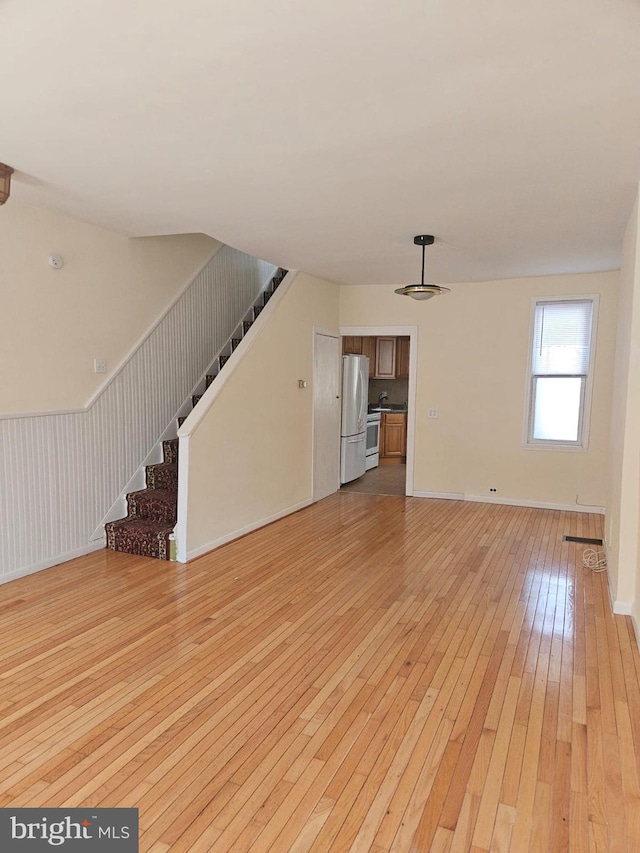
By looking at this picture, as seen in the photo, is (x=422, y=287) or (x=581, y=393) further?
(x=581, y=393)

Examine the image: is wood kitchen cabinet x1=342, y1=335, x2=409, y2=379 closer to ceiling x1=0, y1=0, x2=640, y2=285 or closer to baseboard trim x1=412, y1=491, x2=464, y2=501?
baseboard trim x1=412, y1=491, x2=464, y2=501

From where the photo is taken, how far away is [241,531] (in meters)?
5.05

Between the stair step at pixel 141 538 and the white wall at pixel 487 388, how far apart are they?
11.3 ft

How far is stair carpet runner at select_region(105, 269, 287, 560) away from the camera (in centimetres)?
443

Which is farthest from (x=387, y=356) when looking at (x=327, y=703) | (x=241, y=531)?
Result: (x=327, y=703)

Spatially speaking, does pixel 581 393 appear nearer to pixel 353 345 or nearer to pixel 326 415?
pixel 326 415

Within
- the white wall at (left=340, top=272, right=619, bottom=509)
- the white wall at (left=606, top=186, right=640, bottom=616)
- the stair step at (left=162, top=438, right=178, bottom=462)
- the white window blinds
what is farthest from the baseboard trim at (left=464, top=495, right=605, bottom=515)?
the stair step at (left=162, top=438, right=178, bottom=462)

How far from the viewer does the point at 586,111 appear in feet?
7.56

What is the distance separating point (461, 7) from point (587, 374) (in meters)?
5.00

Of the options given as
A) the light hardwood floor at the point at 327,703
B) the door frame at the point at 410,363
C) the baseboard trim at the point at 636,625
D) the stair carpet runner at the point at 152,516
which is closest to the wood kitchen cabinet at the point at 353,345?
the door frame at the point at 410,363

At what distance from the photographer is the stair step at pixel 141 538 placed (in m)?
4.40

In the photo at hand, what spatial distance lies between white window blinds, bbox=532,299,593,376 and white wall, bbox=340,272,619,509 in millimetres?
123

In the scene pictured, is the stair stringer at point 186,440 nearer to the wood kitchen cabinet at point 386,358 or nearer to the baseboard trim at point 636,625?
the baseboard trim at point 636,625

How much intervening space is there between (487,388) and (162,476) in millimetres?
3782
